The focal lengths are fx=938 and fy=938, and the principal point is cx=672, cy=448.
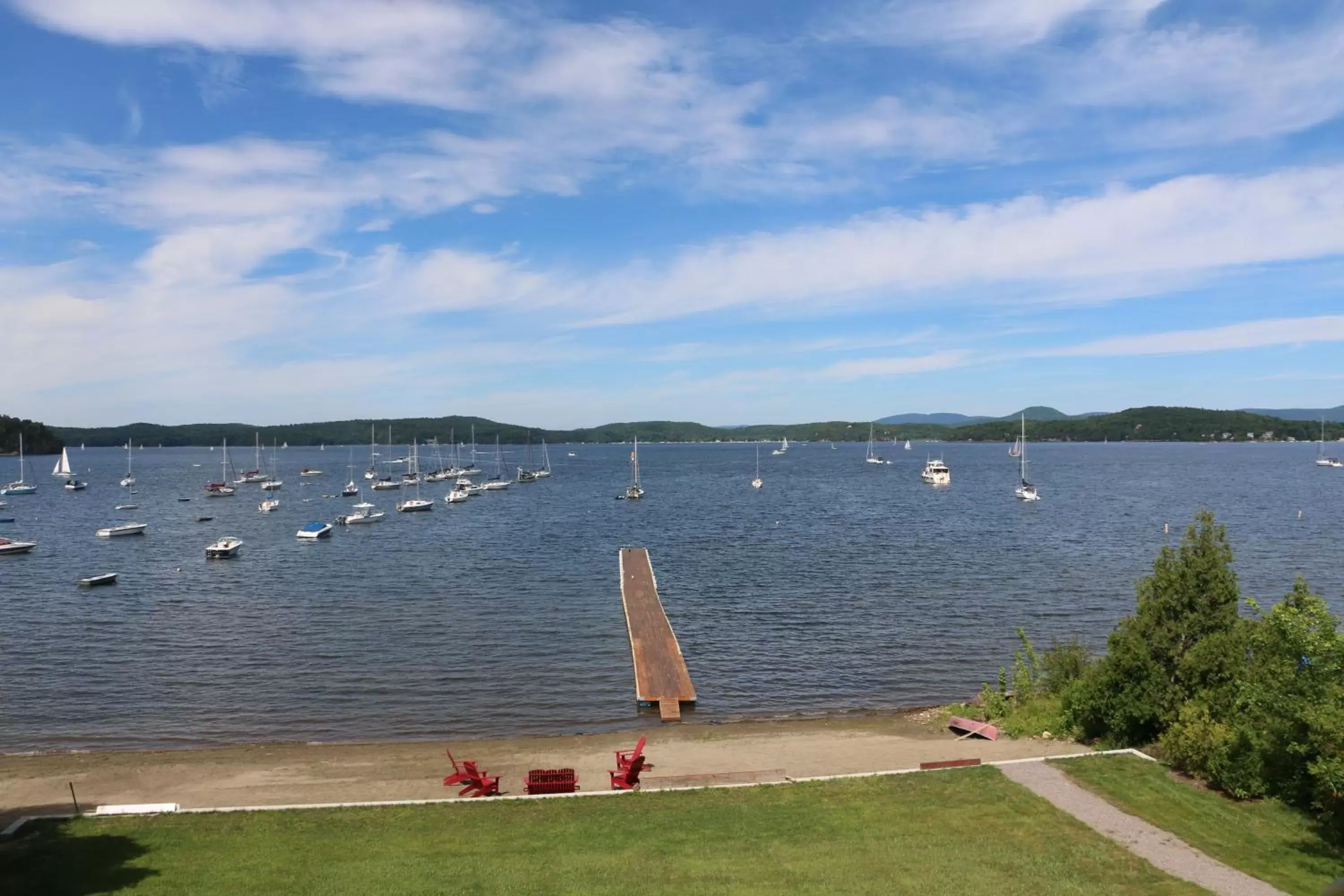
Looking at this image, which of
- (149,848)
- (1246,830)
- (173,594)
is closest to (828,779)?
(1246,830)

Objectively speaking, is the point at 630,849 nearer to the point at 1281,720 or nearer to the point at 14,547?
the point at 1281,720

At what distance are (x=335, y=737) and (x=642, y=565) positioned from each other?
97.5 ft

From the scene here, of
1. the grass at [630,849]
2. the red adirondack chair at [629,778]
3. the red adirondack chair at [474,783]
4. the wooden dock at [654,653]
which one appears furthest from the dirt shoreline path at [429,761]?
the grass at [630,849]

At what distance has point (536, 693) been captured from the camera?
31891mm

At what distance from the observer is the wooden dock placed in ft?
100

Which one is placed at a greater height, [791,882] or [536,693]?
[791,882]

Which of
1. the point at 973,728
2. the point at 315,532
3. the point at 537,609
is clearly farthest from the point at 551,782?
the point at 315,532

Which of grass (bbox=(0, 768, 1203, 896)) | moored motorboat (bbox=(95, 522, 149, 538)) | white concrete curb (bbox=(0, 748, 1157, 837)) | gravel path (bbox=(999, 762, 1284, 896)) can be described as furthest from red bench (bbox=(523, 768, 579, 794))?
moored motorboat (bbox=(95, 522, 149, 538))

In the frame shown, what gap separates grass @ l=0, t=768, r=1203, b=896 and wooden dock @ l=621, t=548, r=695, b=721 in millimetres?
11949

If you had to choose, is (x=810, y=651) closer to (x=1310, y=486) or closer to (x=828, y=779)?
(x=828, y=779)

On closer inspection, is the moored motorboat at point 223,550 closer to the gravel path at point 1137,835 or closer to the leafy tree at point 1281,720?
the gravel path at point 1137,835

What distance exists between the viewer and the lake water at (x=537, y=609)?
3084 cm

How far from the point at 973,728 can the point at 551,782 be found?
11955 millimetres

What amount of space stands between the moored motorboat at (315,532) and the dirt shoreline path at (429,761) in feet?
169
